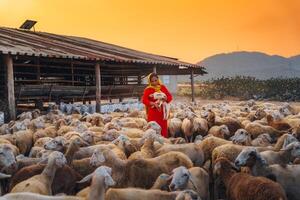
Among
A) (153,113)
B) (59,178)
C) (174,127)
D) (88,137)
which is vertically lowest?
(59,178)

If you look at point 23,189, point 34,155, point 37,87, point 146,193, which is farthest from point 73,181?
point 37,87

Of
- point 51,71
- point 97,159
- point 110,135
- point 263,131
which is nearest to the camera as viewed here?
point 97,159

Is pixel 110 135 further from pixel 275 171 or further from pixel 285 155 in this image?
pixel 275 171

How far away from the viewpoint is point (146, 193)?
226 inches

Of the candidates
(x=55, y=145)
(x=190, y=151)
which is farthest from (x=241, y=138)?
(x=55, y=145)

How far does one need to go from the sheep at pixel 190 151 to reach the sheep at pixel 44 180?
2.07 meters

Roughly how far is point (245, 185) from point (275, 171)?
110 centimetres

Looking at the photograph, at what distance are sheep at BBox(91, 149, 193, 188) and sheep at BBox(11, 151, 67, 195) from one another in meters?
0.58

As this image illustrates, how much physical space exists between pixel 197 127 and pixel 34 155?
4645 millimetres

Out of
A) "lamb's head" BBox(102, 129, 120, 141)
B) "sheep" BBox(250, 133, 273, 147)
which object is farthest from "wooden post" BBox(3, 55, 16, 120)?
"sheep" BBox(250, 133, 273, 147)

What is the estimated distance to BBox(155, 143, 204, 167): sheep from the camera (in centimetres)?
834

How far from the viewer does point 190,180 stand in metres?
6.43

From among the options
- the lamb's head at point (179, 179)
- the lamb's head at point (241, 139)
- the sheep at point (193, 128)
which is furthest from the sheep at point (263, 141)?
the lamb's head at point (179, 179)

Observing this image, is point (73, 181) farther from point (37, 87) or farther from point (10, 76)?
point (37, 87)
